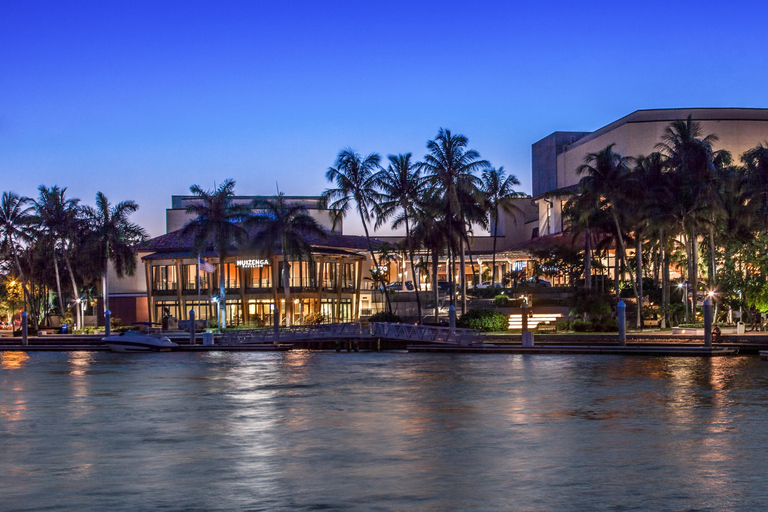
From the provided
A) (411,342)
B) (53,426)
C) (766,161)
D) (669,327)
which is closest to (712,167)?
(766,161)

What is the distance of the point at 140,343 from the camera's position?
6009 cm

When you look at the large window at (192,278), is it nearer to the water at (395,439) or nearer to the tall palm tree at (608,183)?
the tall palm tree at (608,183)

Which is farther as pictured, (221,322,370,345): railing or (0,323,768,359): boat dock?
(221,322,370,345): railing

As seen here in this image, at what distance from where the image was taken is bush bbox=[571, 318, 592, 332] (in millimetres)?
57500

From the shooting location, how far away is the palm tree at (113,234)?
78.4 metres

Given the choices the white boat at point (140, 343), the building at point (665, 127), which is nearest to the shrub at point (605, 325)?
the white boat at point (140, 343)

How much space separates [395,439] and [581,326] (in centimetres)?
3714

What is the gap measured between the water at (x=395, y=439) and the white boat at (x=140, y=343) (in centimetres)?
1697

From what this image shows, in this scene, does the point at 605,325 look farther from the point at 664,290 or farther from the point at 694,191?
the point at 694,191

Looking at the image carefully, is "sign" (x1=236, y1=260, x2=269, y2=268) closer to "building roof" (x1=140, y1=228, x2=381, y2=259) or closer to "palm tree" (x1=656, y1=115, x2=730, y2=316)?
"building roof" (x1=140, y1=228, x2=381, y2=259)

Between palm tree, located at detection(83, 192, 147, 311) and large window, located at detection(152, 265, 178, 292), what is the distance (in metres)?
5.22

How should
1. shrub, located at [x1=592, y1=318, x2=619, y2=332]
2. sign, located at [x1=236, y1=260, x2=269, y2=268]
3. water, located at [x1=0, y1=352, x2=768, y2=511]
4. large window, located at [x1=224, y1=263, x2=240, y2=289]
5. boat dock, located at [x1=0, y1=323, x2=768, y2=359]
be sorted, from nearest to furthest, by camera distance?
water, located at [x1=0, y1=352, x2=768, y2=511] → boat dock, located at [x1=0, y1=323, x2=768, y2=359] → shrub, located at [x1=592, y1=318, x2=619, y2=332] → sign, located at [x1=236, y1=260, x2=269, y2=268] → large window, located at [x1=224, y1=263, x2=240, y2=289]

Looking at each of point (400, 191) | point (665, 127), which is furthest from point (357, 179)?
point (665, 127)

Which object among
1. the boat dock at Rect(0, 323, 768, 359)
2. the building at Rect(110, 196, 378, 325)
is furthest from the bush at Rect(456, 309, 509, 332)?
the building at Rect(110, 196, 378, 325)
